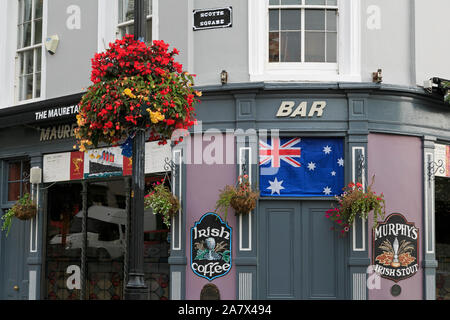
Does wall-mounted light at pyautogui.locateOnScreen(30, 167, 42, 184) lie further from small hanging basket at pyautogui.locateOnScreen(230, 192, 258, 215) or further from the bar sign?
small hanging basket at pyautogui.locateOnScreen(230, 192, 258, 215)

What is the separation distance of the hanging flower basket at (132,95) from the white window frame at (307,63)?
10.0 feet

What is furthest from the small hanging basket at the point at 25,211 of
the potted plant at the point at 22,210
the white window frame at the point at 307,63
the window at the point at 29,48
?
the white window frame at the point at 307,63

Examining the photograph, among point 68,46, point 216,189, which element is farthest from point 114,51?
point 68,46

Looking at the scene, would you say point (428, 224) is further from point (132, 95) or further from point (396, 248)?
point (132, 95)

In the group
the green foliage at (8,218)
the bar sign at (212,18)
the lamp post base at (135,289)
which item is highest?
the bar sign at (212,18)

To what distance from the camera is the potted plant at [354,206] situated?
41.1 feet

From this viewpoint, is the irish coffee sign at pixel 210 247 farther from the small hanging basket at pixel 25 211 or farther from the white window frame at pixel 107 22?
the small hanging basket at pixel 25 211

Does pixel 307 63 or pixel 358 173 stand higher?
pixel 307 63

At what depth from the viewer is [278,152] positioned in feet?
43.3

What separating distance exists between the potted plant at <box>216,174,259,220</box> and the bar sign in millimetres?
2818

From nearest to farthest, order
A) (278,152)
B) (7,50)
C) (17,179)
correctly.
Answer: (278,152), (17,179), (7,50)

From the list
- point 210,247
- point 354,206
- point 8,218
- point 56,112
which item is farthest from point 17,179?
point 354,206

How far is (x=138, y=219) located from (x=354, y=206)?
14.2ft

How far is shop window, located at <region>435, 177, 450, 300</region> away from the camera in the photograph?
13719mm
